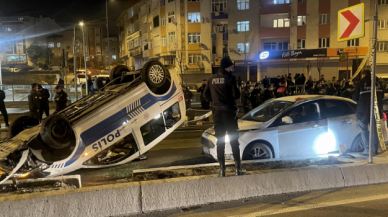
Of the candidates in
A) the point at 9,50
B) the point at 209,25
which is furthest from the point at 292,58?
the point at 9,50

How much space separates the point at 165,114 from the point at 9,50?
71.7 m

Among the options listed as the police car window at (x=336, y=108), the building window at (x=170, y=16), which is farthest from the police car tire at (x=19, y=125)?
the building window at (x=170, y=16)

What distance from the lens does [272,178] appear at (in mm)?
4625

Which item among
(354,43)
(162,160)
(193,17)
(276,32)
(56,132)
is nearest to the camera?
(56,132)

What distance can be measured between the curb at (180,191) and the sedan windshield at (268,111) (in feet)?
6.51

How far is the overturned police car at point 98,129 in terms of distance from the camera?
16.0 ft

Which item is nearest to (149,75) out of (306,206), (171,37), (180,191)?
(180,191)

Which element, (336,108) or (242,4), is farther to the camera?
(242,4)

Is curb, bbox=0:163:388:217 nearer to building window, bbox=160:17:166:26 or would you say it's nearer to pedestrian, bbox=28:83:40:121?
pedestrian, bbox=28:83:40:121

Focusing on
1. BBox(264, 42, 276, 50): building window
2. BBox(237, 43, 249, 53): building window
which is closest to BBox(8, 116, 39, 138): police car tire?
BBox(237, 43, 249, 53): building window

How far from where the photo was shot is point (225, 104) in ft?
15.5

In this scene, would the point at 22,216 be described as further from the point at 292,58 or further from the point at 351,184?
the point at 292,58

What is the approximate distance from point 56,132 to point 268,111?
450 cm

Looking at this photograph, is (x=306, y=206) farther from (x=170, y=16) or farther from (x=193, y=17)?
(x=170, y=16)
